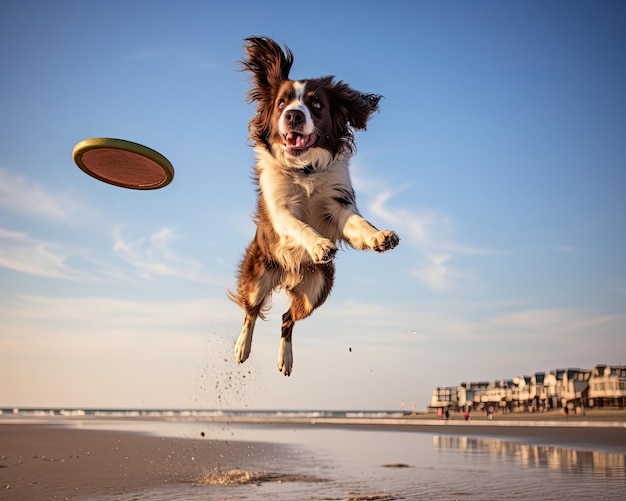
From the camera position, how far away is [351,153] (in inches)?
257

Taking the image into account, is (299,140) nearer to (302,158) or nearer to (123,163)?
(302,158)

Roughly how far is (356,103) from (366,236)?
125 cm

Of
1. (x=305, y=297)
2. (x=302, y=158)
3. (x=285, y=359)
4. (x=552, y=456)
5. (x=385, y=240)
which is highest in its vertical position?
(x=302, y=158)

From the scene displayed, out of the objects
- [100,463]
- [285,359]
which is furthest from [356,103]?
[100,463]

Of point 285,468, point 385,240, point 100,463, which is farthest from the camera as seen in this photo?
point 285,468

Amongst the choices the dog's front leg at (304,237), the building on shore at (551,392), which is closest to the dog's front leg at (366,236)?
the dog's front leg at (304,237)

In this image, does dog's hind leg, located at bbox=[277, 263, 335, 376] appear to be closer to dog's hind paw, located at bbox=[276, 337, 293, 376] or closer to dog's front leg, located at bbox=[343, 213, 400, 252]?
dog's hind paw, located at bbox=[276, 337, 293, 376]

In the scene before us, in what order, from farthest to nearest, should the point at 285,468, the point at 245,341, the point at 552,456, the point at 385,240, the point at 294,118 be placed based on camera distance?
the point at 552,456
the point at 285,468
the point at 245,341
the point at 294,118
the point at 385,240

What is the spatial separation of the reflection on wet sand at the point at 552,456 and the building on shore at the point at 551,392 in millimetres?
34591

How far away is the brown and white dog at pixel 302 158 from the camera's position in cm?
591

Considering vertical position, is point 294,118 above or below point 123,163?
above

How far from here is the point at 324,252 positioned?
219 inches

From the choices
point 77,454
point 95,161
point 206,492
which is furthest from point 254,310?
point 77,454

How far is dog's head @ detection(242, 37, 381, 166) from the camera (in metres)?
6.00
